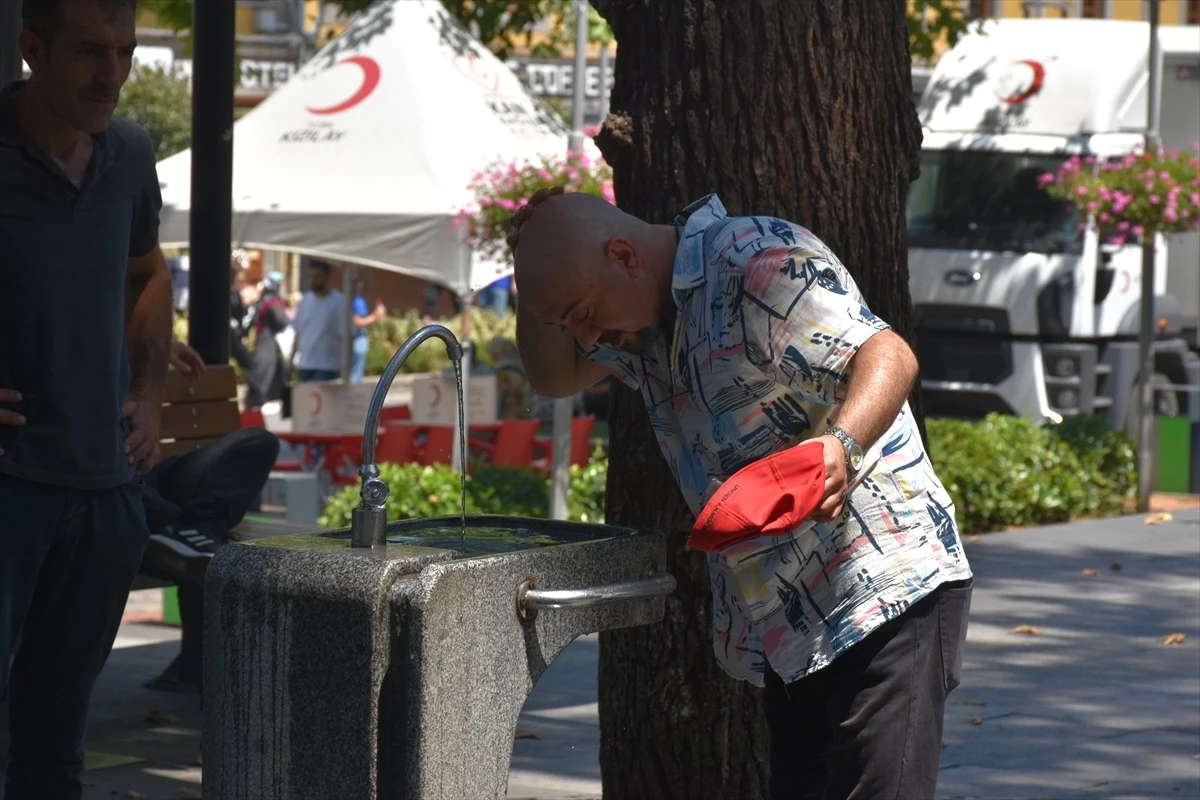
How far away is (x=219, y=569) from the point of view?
284 centimetres

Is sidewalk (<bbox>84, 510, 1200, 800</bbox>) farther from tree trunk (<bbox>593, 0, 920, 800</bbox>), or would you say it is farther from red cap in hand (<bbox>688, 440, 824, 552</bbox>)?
red cap in hand (<bbox>688, 440, 824, 552</bbox>)

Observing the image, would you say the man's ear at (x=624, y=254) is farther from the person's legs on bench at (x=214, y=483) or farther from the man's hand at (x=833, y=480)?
the person's legs on bench at (x=214, y=483)

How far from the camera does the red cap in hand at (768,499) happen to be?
8.75 feet

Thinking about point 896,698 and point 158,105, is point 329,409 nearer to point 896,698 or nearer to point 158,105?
point 896,698

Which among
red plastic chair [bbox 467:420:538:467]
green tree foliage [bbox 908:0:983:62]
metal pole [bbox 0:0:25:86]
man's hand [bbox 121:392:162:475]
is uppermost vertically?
green tree foliage [bbox 908:0:983:62]

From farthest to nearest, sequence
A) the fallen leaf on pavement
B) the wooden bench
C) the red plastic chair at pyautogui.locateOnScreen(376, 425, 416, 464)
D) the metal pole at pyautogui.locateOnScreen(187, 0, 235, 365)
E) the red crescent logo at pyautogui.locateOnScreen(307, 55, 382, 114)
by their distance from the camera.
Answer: the red crescent logo at pyautogui.locateOnScreen(307, 55, 382, 114) → the red plastic chair at pyautogui.locateOnScreen(376, 425, 416, 464) → the metal pole at pyautogui.locateOnScreen(187, 0, 235, 365) → the wooden bench → the fallen leaf on pavement

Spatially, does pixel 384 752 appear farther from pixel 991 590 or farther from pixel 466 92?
pixel 466 92

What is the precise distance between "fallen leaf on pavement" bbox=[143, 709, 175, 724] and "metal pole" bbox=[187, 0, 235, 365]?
1.58m

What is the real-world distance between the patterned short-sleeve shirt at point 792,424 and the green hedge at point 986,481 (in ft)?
19.9

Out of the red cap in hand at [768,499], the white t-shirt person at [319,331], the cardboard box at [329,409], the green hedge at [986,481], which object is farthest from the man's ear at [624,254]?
the white t-shirt person at [319,331]

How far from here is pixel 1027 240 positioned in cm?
1518

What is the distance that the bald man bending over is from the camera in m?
2.91

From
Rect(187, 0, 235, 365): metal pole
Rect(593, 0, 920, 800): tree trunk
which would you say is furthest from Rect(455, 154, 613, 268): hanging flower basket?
Rect(593, 0, 920, 800): tree trunk

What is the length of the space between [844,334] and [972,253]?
12.9m
